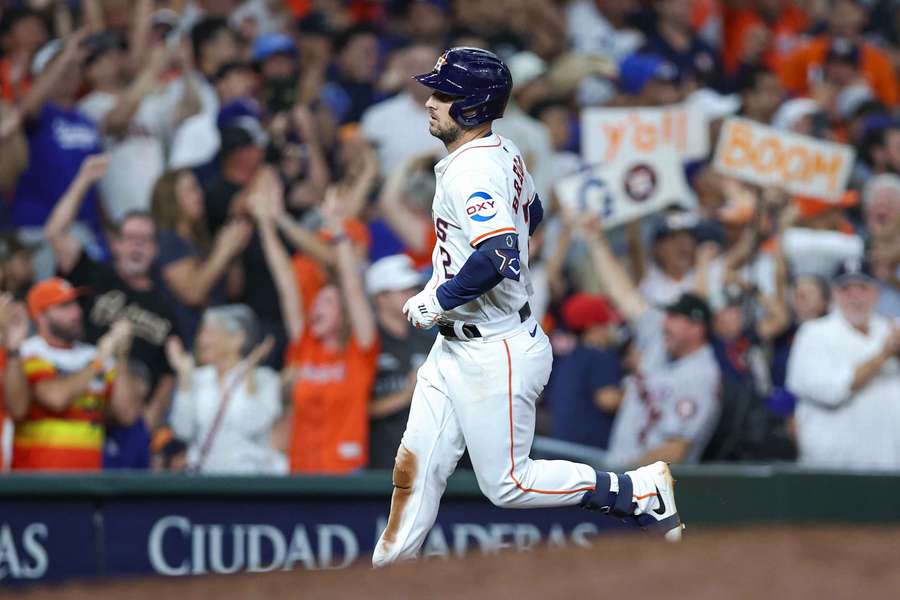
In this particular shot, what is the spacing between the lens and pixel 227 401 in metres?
7.80

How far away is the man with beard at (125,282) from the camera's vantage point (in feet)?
26.7

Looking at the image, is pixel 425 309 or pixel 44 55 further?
pixel 44 55

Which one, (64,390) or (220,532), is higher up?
(64,390)

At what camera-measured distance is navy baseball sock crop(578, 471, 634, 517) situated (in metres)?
5.69

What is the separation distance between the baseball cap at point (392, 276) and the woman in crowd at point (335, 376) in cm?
8

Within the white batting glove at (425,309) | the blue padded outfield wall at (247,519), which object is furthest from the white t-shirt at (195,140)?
the white batting glove at (425,309)

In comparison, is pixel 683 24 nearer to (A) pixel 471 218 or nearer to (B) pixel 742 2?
(B) pixel 742 2

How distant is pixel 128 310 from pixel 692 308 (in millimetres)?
2842

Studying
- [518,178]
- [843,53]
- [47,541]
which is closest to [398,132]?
[47,541]

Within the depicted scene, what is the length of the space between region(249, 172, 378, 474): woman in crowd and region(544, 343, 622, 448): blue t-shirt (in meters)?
0.95

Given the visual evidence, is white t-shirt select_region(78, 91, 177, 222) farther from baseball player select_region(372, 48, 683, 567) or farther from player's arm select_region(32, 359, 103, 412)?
baseball player select_region(372, 48, 683, 567)

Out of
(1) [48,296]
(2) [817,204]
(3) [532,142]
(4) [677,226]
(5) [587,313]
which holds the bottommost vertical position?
(5) [587,313]

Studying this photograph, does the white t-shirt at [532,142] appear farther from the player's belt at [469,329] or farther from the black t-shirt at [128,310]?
the player's belt at [469,329]

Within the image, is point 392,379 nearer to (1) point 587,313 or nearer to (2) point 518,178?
(1) point 587,313
